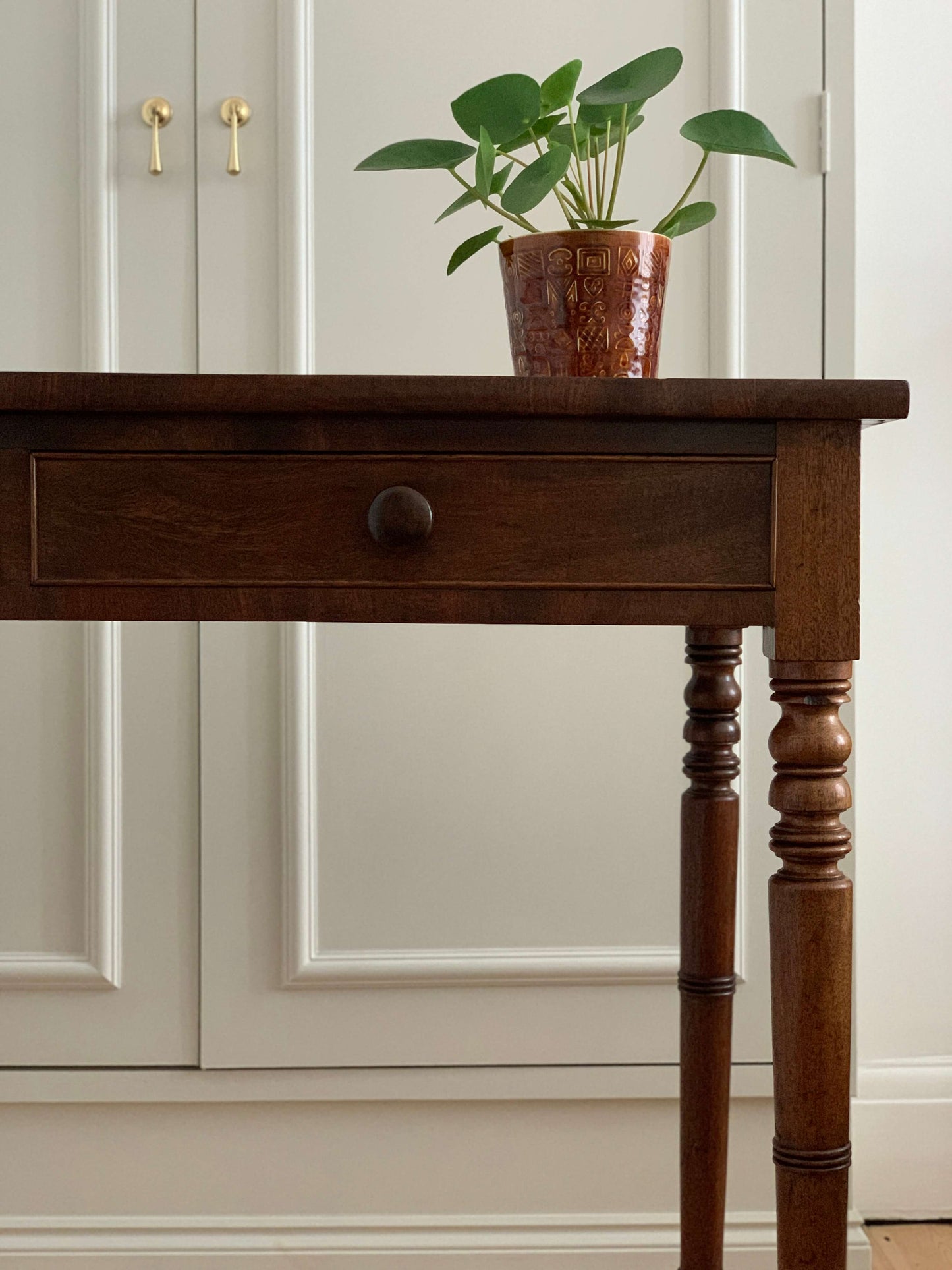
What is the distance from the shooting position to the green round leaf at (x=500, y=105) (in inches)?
29.2

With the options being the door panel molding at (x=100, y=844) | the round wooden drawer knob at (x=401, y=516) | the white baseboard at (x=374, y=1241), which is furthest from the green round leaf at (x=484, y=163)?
the white baseboard at (x=374, y=1241)

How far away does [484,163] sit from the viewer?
0.74m

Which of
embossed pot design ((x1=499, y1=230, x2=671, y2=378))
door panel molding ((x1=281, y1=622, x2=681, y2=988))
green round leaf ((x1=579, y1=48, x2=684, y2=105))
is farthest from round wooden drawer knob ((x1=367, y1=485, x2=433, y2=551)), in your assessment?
door panel molding ((x1=281, y1=622, x2=681, y2=988))

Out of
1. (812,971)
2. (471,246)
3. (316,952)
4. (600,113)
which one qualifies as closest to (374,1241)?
(316,952)

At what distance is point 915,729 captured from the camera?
1414 mm

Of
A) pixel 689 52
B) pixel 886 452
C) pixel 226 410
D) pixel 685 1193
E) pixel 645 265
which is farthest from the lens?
pixel 886 452

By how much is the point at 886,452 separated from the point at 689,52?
512 millimetres

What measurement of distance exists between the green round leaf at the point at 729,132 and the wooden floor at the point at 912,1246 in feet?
3.82

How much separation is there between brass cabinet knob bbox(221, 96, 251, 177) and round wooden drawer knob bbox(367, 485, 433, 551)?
688 millimetres

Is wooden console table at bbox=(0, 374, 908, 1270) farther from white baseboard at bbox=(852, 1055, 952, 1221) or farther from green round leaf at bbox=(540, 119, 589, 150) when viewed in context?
white baseboard at bbox=(852, 1055, 952, 1221)

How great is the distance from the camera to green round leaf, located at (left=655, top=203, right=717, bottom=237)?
86 cm

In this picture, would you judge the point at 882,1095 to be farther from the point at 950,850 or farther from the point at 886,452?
the point at 886,452

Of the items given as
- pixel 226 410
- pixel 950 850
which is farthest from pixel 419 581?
pixel 950 850

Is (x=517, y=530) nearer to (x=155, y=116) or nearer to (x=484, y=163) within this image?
(x=484, y=163)
